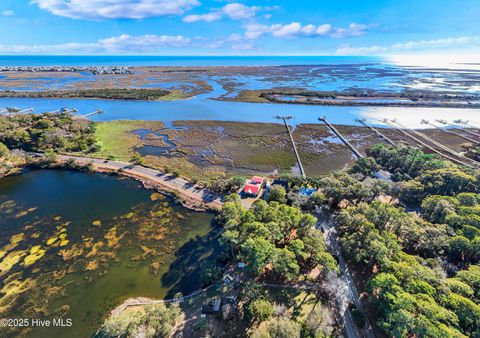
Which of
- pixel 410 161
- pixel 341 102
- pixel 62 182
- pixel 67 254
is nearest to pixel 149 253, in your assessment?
pixel 67 254

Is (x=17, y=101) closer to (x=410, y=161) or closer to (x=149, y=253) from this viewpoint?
(x=149, y=253)

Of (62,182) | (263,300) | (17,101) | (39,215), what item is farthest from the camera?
(17,101)

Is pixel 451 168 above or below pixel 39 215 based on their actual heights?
above

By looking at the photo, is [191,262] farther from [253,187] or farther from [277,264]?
[253,187]

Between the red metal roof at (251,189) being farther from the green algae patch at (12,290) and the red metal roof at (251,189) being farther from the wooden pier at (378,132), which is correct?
the wooden pier at (378,132)

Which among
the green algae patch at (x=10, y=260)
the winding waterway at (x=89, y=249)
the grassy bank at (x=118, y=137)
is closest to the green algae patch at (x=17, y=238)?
the winding waterway at (x=89, y=249)

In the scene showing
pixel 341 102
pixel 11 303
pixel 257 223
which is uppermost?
pixel 341 102

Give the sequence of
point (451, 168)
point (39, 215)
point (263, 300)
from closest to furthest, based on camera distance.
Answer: point (263, 300) < point (39, 215) < point (451, 168)
